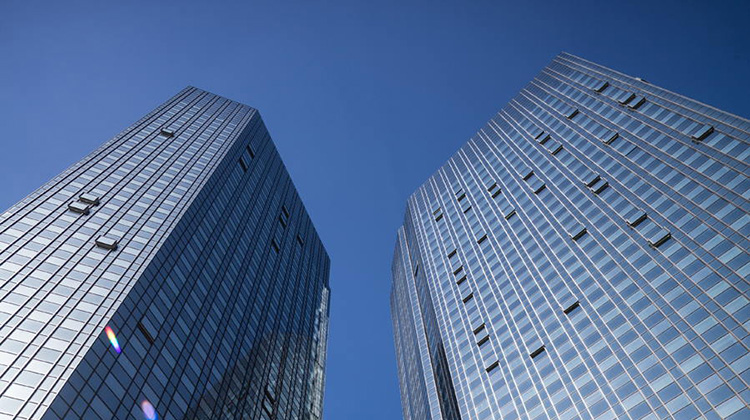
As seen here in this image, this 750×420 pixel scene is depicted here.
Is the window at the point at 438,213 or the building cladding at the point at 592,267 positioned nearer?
the building cladding at the point at 592,267

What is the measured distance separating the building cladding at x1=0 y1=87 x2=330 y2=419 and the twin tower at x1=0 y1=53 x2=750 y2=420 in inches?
10.4

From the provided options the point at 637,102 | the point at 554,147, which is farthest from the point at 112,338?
the point at 637,102

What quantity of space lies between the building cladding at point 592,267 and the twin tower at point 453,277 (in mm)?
279

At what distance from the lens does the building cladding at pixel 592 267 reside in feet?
184

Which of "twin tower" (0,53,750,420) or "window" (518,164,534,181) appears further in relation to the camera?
"window" (518,164,534,181)

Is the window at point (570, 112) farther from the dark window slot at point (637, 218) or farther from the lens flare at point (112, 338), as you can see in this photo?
the lens flare at point (112, 338)

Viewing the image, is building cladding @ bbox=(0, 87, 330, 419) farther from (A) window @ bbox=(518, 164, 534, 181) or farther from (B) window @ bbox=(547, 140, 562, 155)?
(B) window @ bbox=(547, 140, 562, 155)

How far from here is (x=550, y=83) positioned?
125 meters

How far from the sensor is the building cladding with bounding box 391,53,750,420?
5600 centimetres

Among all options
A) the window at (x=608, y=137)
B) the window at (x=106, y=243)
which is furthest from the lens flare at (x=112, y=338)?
the window at (x=608, y=137)

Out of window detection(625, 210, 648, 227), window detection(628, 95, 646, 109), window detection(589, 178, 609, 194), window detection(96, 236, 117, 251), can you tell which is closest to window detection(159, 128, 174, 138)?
window detection(96, 236, 117, 251)

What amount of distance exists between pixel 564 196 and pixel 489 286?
58.7ft

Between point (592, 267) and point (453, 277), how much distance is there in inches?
1183

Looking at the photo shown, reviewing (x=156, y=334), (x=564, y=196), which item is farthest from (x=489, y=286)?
(x=156, y=334)
